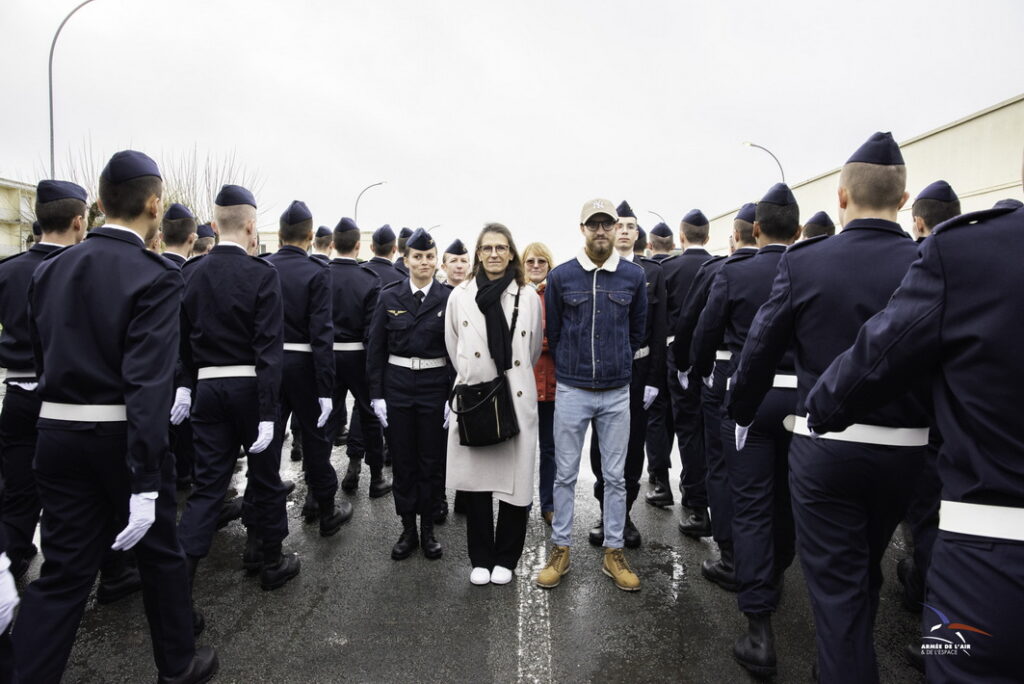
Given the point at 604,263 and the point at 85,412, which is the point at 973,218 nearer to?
the point at 604,263

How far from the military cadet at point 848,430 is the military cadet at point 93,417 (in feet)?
9.09

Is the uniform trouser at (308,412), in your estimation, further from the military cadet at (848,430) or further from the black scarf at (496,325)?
the military cadet at (848,430)

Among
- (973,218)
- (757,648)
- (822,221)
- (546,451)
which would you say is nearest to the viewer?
(973,218)

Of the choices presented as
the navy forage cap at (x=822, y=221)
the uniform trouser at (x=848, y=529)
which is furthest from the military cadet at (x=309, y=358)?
the navy forage cap at (x=822, y=221)

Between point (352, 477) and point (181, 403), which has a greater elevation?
point (181, 403)

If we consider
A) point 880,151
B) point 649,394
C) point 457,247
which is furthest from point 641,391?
point 880,151

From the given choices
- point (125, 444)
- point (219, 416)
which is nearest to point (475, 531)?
point (219, 416)

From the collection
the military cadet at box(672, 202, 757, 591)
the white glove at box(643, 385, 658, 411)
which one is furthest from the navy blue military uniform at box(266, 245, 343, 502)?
the military cadet at box(672, 202, 757, 591)

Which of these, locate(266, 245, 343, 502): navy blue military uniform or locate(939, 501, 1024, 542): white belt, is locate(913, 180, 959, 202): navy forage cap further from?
locate(266, 245, 343, 502): navy blue military uniform

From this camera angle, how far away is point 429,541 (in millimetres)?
4535

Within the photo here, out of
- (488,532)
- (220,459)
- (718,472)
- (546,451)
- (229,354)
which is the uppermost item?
(229,354)

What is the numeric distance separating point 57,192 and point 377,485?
3557 millimetres

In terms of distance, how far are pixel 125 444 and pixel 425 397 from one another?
6.99 feet

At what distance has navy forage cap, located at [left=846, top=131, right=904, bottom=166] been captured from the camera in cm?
260
